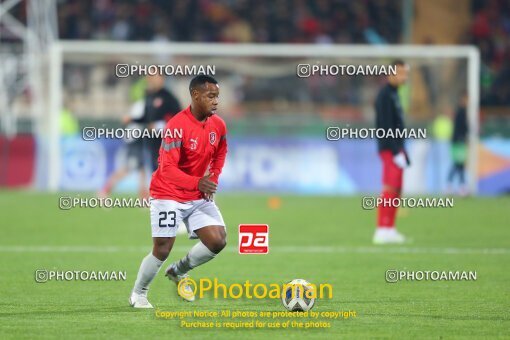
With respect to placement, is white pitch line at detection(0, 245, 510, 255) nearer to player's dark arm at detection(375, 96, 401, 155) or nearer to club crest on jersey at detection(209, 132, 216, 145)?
player's dark arm at detection(375, 96, 401, 155)

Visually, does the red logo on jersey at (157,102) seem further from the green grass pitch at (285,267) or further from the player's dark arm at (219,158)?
the player's dark arm at (219,158)

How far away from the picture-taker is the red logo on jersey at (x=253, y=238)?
9750mm

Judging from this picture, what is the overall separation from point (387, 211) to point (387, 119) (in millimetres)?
1337

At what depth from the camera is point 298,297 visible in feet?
31.3

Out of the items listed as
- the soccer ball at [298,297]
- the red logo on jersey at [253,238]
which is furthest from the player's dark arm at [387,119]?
the soccer ball at [298,297]

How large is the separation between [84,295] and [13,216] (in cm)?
1005

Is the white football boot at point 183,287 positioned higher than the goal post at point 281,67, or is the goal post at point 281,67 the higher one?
the goal post at point 281,67

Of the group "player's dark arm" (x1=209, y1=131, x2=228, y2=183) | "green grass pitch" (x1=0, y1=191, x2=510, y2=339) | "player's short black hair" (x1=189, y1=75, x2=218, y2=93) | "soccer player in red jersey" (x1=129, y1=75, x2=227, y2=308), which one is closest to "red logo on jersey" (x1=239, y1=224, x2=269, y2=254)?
"soccer player in red jersey" (x1=129, y1=75, x2=227, y2=308)

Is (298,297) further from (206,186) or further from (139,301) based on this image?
(139,301)

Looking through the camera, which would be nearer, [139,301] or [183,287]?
[139,301]

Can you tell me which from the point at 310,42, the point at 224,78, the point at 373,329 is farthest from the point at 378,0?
the point at 373,329

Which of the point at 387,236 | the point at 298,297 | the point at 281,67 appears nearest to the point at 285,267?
the point at 387,236

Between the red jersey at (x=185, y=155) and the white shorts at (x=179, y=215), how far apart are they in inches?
2.5

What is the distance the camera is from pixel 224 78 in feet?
97.0
